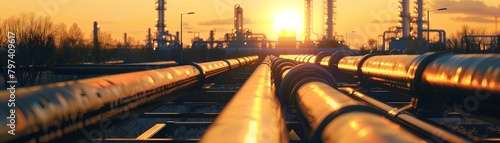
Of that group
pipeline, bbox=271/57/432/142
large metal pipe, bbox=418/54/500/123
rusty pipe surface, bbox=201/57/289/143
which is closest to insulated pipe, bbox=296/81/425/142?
pipeline, bbox=271/57/432/142

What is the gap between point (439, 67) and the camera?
7109 mm

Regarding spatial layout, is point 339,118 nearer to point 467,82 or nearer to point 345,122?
point 345,122

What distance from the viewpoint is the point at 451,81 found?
6594 millimetres

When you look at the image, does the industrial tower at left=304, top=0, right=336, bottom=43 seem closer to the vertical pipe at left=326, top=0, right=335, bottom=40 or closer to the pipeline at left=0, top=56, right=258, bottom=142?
the vertical pipe at left=326, top=0, right=335, bottom=40

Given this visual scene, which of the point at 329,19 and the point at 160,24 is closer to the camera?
the point at 160,24

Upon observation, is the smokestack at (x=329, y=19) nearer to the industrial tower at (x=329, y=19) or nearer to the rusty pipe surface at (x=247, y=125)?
the industrial tower at (x=329, y=19)

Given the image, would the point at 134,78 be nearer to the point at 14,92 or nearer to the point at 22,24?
the point at 14,92

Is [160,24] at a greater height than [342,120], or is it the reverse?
[160,24]

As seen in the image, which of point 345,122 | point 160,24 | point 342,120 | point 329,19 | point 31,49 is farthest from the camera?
point 329,19

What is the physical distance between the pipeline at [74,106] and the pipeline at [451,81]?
9.96 feet

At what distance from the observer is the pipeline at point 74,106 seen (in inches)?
166

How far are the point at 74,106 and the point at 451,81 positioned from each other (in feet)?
11.9

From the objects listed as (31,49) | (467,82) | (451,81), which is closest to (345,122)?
(467,82)

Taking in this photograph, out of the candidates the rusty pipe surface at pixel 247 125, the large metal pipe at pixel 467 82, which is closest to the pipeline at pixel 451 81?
the large metal pipe at pixel 467 82
